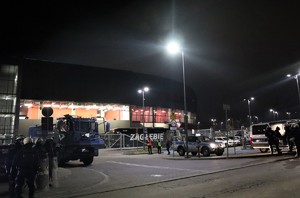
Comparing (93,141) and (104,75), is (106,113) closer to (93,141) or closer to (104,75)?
(104,75)

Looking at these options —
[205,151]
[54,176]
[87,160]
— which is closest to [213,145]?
[205,151]

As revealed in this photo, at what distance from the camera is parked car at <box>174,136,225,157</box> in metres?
24.2

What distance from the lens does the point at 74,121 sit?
730 inches

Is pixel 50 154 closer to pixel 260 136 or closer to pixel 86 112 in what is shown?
pixel 260 136

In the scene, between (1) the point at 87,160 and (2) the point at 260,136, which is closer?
(1) the point at 87,160

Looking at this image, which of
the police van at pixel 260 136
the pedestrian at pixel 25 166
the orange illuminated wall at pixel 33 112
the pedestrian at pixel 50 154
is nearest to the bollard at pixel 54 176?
the pedestrian at pixel 50 154

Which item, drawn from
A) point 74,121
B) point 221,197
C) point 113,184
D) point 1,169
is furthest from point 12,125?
point 221,197

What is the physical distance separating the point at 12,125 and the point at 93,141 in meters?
25.8

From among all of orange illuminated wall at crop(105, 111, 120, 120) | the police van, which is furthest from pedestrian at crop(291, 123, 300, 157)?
orange illuminated wall at crop(105, 111, 120, 120)

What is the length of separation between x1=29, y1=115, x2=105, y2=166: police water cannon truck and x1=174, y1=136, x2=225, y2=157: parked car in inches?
359

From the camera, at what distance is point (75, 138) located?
18219mm

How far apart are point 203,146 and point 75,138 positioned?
35.6 ft

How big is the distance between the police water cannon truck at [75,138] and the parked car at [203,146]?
913cm

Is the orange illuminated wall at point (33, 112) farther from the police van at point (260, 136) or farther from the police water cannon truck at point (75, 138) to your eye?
the police van at point (260, 136)
